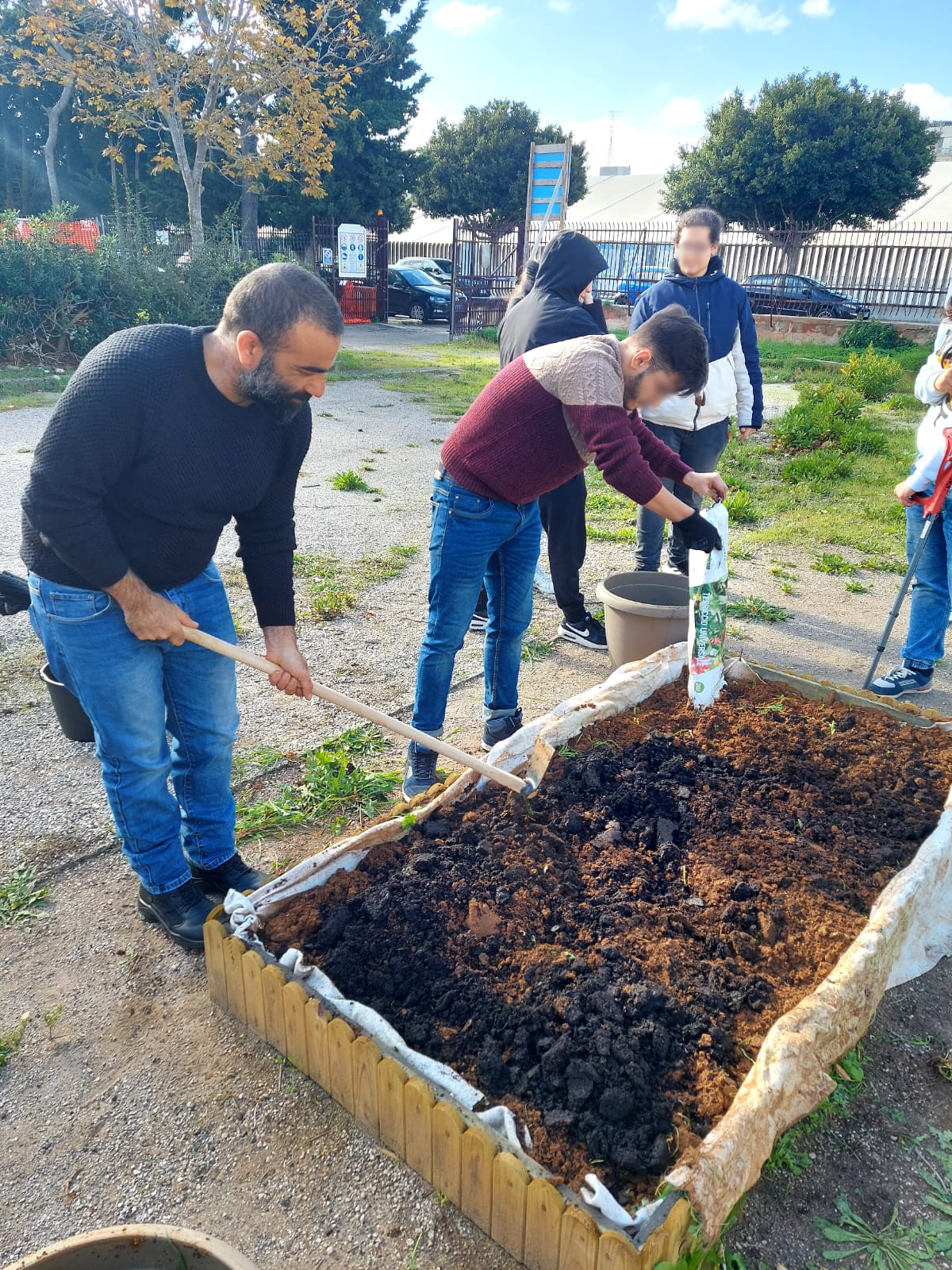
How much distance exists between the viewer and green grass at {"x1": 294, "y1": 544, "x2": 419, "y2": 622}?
5.15 metres

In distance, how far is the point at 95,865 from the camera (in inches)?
115

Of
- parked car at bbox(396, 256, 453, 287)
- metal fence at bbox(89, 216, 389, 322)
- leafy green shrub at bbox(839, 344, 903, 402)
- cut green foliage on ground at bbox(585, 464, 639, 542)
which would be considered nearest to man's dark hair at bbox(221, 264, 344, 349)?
cut green foliage on ground at bbox(585, 464, 639, 542)

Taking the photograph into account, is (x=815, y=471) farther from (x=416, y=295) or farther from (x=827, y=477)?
(x=416, y=295)

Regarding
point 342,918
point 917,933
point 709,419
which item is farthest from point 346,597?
point 917,933

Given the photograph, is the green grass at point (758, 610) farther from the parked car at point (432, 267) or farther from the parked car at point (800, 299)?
the parked car at point (432, 267)

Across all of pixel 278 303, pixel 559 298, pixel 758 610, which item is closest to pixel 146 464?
pixel 278 303

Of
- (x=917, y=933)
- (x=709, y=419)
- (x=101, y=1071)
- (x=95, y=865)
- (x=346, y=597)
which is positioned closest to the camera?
(x=101, y=1071)

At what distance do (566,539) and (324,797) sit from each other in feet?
6.57

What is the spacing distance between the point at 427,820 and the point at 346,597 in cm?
272

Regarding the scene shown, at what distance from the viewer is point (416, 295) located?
983 inches

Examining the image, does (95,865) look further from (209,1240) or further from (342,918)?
(209,1240)

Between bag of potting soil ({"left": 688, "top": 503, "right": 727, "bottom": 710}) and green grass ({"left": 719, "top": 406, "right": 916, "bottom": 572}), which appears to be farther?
green grass ({"left": 719, "top": 406, "right": 916, "bottom": 572})

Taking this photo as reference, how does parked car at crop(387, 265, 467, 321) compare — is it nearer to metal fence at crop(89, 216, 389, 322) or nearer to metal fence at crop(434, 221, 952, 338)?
metal fence at crop(89, 216, 389, 322)

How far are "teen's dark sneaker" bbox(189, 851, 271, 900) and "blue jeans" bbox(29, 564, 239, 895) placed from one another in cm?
3
